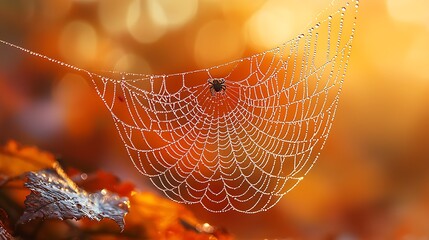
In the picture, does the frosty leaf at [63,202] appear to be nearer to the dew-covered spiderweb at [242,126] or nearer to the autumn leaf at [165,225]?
the autumn leaf at [165,225]

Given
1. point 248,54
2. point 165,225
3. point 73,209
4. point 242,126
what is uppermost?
point 248,54

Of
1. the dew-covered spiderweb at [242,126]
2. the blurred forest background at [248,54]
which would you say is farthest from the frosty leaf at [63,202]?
the blurred forest background at [248,54]

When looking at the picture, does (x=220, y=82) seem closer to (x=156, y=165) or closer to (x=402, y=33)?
(x=156, y=165)

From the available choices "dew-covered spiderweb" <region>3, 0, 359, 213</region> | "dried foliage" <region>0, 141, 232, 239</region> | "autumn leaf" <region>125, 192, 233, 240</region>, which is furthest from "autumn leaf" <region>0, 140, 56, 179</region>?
"dew-covered spiderweb" <region>3, 0, 359, 213</region>

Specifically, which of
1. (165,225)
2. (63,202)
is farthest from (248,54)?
(63,202)

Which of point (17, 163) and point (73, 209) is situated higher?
point (17, 163)

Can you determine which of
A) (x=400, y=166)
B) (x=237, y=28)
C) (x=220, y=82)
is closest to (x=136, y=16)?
(x=237, y=28)

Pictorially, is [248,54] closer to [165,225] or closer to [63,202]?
[165,225]
